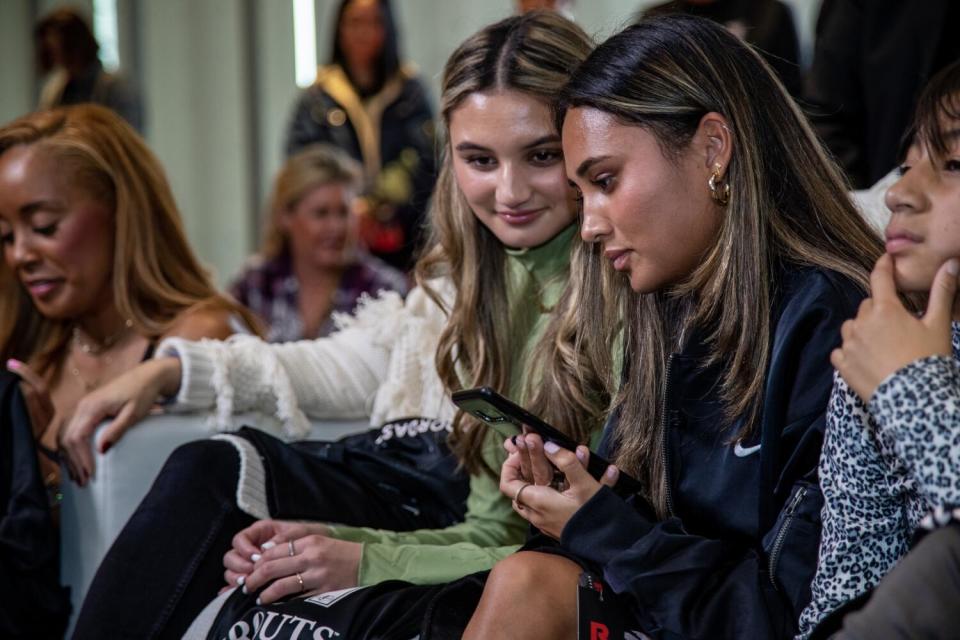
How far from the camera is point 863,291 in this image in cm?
164

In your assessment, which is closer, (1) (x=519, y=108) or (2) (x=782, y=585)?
(2) (x=782, y=585)

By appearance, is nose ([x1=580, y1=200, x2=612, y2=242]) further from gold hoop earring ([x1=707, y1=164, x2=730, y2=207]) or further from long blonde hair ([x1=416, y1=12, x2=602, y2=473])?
long blonde hair ([x1=416, y1=12, x2=602, y2=473])

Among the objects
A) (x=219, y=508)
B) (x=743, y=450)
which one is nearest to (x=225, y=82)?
(x=219, y=508)

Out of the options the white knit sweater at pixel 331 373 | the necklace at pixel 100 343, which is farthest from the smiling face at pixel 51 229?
the white knit sweater at pixel 331 373

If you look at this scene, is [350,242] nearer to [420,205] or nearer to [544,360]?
[420,205]

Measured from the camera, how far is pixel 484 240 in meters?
2.29

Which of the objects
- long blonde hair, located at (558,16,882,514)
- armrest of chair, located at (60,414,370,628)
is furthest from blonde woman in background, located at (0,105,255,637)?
long blonde hair, located at (558,16,882,514)

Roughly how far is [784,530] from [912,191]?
436 mm

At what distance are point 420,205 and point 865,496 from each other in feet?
10.1

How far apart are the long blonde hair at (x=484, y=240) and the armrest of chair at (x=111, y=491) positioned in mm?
491

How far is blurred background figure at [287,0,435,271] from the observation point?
5.17 metres

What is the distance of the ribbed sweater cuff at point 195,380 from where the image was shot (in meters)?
2.37

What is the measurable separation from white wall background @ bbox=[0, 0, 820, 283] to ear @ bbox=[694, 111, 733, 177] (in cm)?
489

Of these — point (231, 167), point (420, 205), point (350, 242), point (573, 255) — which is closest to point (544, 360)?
point (573, 255)
